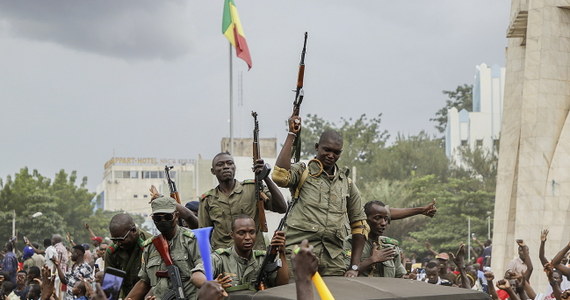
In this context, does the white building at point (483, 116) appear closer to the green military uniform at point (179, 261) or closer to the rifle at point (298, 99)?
the rifle at point (298, 99)

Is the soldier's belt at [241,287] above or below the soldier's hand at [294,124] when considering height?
below

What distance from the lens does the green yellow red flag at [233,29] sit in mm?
30203

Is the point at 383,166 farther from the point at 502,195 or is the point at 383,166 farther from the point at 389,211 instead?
the point at 389,211

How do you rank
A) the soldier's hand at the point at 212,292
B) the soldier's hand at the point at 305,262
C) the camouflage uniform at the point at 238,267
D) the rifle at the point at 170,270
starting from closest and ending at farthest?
the soldier's hand at the point at 305,262 → the soldier's hand at the point at 212,292 → the rifle at the point at 170,270 → the camouflage uniform at the point at 238,267

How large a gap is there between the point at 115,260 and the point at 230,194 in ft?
4.54

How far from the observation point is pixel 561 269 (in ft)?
42.5

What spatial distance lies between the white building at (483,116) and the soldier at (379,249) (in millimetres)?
69152

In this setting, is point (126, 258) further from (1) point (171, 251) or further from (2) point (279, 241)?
(2) point (279, 241)

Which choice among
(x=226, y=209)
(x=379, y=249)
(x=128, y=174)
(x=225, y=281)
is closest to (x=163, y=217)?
(x=225, y=281)

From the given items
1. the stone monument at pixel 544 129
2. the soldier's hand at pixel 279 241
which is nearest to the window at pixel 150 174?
the stone monument at pixel 544 129

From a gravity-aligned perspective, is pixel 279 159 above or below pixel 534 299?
above

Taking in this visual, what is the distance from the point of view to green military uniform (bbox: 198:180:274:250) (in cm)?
1029

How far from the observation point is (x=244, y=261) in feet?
28.5

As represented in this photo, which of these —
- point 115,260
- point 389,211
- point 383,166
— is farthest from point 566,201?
point 383,166
